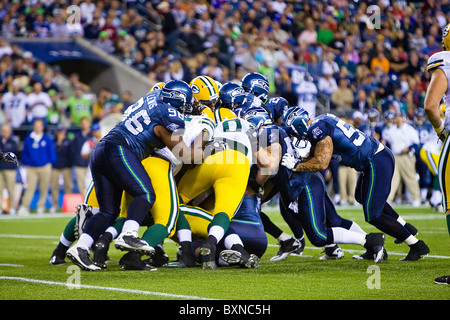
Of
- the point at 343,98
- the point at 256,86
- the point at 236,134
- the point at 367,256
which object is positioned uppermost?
the point at 343,98

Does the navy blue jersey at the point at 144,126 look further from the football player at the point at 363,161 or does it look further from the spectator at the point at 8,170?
the spectator at the point at 8,170

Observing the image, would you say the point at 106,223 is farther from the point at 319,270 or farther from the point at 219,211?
the point at 319,270

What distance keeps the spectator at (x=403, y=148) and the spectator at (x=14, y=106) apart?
7.15 meters

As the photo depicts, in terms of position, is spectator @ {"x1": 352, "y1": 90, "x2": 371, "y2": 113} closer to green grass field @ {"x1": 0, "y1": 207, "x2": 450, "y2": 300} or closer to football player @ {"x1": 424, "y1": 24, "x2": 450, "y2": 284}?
green grass field @ {"x1": 0, "y1": 207, "x2": 450, "y2": 300}

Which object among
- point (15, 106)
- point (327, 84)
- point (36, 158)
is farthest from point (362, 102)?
point (15, 106)

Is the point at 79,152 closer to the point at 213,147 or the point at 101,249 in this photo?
the point at 213,147

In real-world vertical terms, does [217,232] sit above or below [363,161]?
below

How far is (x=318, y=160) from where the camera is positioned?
20.6ft

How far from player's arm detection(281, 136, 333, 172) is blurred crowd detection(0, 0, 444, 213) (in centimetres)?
813

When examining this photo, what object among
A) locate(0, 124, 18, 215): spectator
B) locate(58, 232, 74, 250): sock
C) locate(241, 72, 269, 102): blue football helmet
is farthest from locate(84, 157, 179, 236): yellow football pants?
locate(0, 124, 18, 215): spectator

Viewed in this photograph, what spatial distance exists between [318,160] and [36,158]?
28.2 ft

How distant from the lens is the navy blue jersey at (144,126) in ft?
18.8

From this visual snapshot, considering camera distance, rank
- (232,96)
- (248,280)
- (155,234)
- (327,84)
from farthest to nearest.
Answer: (327,84) → (232,96) → (155,234) → (248,280)

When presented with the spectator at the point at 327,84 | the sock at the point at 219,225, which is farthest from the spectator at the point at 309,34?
the sock at the point at 219,225
